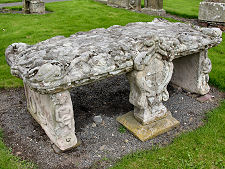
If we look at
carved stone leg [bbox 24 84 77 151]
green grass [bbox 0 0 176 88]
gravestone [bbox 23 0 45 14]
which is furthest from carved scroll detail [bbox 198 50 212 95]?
gravestone [bbox 23 0 45 14]

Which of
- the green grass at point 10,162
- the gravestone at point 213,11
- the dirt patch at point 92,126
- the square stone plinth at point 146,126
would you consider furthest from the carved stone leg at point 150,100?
the gravestone at point 213,11

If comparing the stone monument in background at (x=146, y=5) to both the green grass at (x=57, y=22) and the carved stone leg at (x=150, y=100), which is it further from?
the carved stone leg at (x=150, y=100)

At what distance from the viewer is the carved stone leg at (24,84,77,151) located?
3.12 metres

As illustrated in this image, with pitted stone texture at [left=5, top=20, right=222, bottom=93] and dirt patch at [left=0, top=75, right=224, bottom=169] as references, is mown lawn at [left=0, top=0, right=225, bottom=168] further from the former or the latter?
pitted stone texture at [left=5, top=20, right=222, bottom=93]

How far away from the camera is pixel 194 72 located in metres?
4.75

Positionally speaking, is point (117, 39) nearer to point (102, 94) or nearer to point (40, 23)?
point (102, 94)

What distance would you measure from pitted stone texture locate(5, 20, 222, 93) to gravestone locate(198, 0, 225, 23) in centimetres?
534

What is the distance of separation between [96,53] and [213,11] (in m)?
7.51

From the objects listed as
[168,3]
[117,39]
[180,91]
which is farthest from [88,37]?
[168,3]

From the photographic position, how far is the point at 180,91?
16.7 ft

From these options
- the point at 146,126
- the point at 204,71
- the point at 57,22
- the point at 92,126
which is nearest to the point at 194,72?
the point at 204,71

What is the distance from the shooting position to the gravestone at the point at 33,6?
11.9m

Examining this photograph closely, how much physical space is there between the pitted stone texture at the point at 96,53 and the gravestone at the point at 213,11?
534cm

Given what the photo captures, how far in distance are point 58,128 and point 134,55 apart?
1.42 metres
